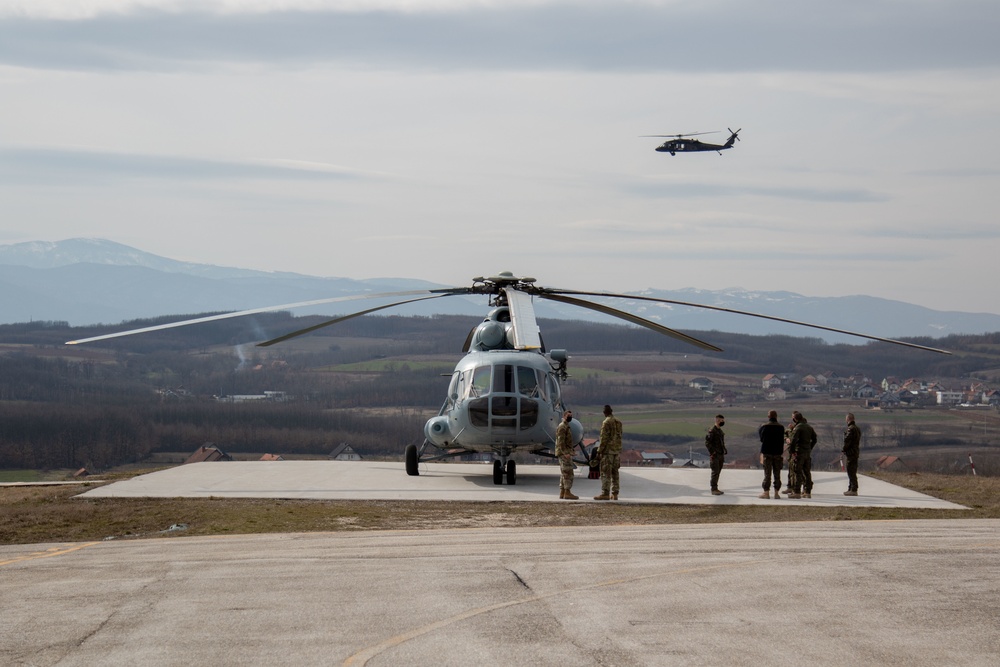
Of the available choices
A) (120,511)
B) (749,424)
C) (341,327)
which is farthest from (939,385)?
(120,511)

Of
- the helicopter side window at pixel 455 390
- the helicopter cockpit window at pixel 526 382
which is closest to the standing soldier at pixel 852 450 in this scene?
the helicopter cockpit window at pixel 526 382

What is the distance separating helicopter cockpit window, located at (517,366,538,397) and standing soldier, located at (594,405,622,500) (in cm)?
256

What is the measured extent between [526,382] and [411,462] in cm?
426

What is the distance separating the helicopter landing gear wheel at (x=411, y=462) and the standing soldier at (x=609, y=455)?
6.02 m

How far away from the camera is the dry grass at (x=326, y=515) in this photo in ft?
58.3

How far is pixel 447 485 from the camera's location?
24156 millimetres

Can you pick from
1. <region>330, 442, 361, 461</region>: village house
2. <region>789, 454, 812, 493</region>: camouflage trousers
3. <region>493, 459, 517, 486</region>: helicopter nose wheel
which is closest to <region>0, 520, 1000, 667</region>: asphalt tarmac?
<region>789, 454, 812, 493</region>: camouflage trousers

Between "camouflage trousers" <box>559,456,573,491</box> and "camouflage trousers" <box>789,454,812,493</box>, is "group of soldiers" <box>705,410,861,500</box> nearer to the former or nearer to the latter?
"camouflage trousers" <box>789,454,812,493</box>

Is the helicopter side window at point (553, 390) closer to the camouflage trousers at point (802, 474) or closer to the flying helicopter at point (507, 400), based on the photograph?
the flying helicopter at point (507, 400)

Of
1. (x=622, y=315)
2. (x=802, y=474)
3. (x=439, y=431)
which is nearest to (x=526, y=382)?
(x=439, y=431)

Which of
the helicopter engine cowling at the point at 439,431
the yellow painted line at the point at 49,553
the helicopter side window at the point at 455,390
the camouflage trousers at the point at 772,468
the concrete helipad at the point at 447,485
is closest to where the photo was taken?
the yellow painted line at the point at 49,553

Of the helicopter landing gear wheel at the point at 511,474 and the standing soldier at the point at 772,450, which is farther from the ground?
the standing soldier at the point at 772,450

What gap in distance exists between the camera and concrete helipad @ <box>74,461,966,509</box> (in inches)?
856

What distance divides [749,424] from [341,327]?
2551 inches
